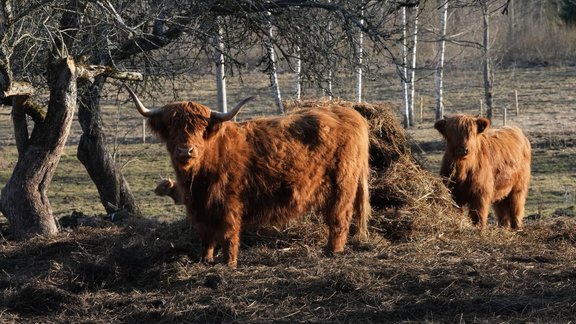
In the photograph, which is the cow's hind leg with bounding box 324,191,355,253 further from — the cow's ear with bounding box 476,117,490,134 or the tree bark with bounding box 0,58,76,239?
the tree bark with bounding box 0,58,76,239

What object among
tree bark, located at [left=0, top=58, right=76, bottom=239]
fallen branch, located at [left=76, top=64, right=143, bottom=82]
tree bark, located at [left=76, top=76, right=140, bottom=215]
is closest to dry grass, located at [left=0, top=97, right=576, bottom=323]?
tree bark, located at [left=0, top=58, right=76, bottom=239]

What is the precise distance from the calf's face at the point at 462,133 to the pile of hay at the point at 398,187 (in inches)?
17.2

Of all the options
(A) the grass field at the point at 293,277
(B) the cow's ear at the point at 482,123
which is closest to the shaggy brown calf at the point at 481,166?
(B) the cow's ear at the point at 482,123

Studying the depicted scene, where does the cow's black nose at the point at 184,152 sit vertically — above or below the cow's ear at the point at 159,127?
below

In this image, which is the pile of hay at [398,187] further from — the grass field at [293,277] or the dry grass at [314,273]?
the grass field at [293,277]

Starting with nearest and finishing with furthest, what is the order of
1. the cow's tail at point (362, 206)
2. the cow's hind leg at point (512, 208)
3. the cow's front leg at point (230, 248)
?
the cow's front leg at point (230, 248), the cow's tail at point (362, 206), the cow's hind leg at point (512, 208)

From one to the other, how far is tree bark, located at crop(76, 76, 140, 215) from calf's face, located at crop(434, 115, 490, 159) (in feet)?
13.4

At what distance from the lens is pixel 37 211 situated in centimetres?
860

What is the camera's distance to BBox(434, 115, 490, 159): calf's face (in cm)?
946

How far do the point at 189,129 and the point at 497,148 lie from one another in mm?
4876

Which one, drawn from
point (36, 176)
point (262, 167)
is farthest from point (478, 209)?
point (36, 176)

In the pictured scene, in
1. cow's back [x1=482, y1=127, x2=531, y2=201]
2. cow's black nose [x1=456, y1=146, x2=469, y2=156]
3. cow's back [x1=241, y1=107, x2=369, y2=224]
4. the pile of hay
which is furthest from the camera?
cow's back [x1=482, y1=127, x2=531, y2=201]

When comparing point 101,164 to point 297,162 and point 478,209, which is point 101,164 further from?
point 478,209

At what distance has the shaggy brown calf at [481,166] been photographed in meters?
9.57
